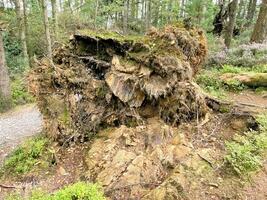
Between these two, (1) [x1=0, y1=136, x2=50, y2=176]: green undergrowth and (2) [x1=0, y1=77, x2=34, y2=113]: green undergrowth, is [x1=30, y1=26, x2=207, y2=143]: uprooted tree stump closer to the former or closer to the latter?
(1) [x1=0, y1=136, x2=50, y2=176]: green undergrowth

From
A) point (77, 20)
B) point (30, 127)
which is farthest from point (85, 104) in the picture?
point (77, 20)

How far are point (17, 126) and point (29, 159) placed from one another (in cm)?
386

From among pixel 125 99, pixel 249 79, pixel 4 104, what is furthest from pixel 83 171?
pixel 4 104

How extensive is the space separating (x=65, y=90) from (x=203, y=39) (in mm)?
3928

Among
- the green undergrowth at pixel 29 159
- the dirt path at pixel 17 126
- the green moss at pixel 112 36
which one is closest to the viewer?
the green undergrowth at pixel 29 159

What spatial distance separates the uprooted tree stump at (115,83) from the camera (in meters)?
7.18

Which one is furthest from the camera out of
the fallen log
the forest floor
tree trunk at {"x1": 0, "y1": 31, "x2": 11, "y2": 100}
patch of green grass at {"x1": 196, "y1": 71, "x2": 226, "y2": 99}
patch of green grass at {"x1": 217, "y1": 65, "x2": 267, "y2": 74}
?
tree trunk at {"x1": 0, "y1": 31, "x2": 11, "y2": 100}

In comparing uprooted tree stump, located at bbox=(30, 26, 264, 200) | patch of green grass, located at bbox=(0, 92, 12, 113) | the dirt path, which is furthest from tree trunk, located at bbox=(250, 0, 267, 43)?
patch of green grass, located at bbox=(0, 92, 12, 113)

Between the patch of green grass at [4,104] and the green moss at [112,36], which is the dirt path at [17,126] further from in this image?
the green moss at [112,36]

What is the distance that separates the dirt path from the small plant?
1.02 m

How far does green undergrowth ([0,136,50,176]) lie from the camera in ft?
22.9

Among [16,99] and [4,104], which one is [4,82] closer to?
[4,104]

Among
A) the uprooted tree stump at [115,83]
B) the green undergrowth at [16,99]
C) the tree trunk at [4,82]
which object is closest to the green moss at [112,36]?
the uprooted tree stump at [115,83]

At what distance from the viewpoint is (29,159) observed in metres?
7.12
